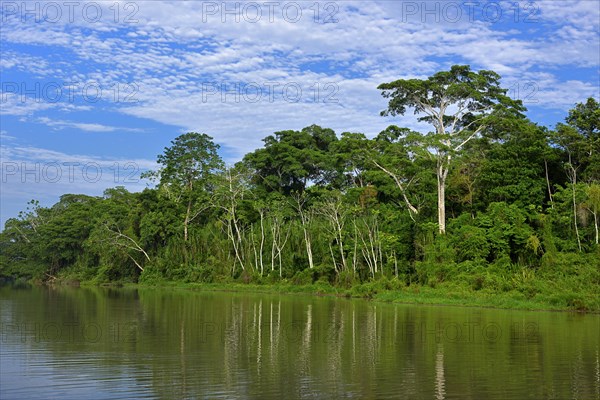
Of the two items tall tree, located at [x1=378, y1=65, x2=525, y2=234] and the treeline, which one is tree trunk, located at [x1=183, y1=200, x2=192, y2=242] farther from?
tall tree, located at [x1=378, y1=65, x2=525, y2=234]

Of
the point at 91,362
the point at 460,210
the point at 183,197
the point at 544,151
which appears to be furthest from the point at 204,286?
the point at 91,362

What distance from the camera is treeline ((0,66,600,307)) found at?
100 feet

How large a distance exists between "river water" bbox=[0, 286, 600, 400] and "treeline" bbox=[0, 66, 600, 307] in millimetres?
7741

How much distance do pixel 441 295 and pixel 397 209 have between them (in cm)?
1063

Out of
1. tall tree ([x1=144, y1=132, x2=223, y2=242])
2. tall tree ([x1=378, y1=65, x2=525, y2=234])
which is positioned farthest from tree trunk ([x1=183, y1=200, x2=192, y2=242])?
tall tree ([x1=378, y1=65, x2=525, y2=234])

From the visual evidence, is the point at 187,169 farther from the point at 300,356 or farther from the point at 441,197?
the point at 300,356

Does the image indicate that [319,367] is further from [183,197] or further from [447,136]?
[183,197]

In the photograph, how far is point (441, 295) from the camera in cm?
3003

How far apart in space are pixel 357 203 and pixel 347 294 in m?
7.93

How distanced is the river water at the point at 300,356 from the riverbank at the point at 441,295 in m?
1.62

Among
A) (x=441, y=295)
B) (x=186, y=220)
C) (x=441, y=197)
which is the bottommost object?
(x=441, y=295)

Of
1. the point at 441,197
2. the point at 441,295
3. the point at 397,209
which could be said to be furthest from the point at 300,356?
the point at 397,209

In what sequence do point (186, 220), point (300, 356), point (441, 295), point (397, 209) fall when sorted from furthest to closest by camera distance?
point (186, 220), point (397, 209), point (441, 295), point (300, 356)

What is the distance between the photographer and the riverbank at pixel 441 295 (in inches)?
987
